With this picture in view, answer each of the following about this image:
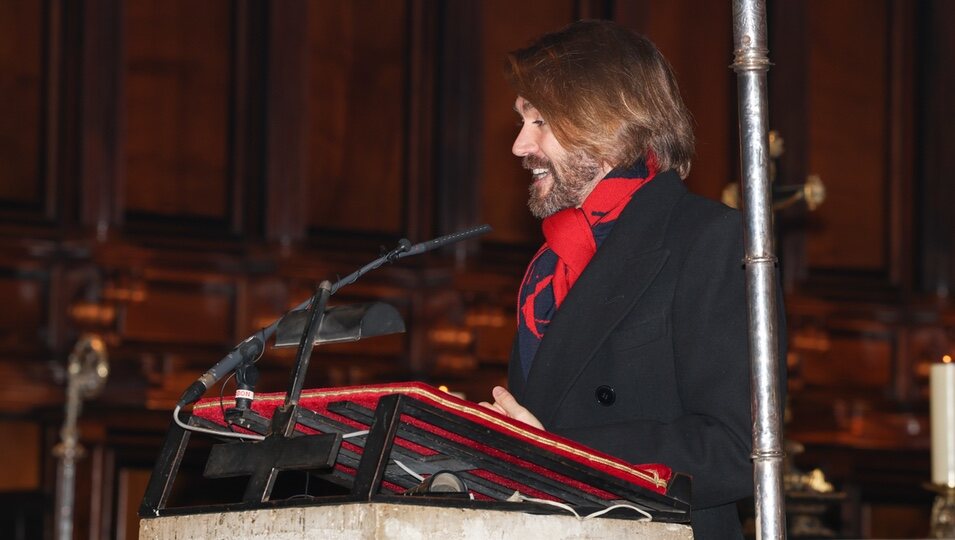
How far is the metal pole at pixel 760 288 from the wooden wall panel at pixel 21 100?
14.4ft

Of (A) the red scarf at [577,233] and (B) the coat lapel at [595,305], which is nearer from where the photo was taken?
(B) the coat lapel at [595,305]

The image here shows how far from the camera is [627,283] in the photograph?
2.39m

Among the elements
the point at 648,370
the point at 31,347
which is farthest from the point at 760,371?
the point at 31,347

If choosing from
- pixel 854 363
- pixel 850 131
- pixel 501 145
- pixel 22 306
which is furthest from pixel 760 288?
pixel 850 131

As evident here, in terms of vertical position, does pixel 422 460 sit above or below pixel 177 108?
below

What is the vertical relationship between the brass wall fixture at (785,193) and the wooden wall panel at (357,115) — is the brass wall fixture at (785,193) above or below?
below

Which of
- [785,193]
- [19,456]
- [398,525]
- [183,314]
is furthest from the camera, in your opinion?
[183,314]

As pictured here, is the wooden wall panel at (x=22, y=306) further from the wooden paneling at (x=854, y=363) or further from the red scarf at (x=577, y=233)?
the red scarf at (x=577, y=233)

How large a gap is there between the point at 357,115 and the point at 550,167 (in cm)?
395

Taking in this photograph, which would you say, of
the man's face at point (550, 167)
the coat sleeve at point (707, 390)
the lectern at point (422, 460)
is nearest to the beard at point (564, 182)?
the man's face at point (550, 167)

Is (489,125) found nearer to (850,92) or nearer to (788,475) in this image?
(850,92)

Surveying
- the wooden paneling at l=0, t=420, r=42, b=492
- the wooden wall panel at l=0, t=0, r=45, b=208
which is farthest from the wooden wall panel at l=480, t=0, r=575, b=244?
the wooden paneling at l=0, t=420, r=42, b=492

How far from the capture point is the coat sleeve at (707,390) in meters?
2.17

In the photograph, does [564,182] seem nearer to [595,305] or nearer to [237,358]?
[595,305]
